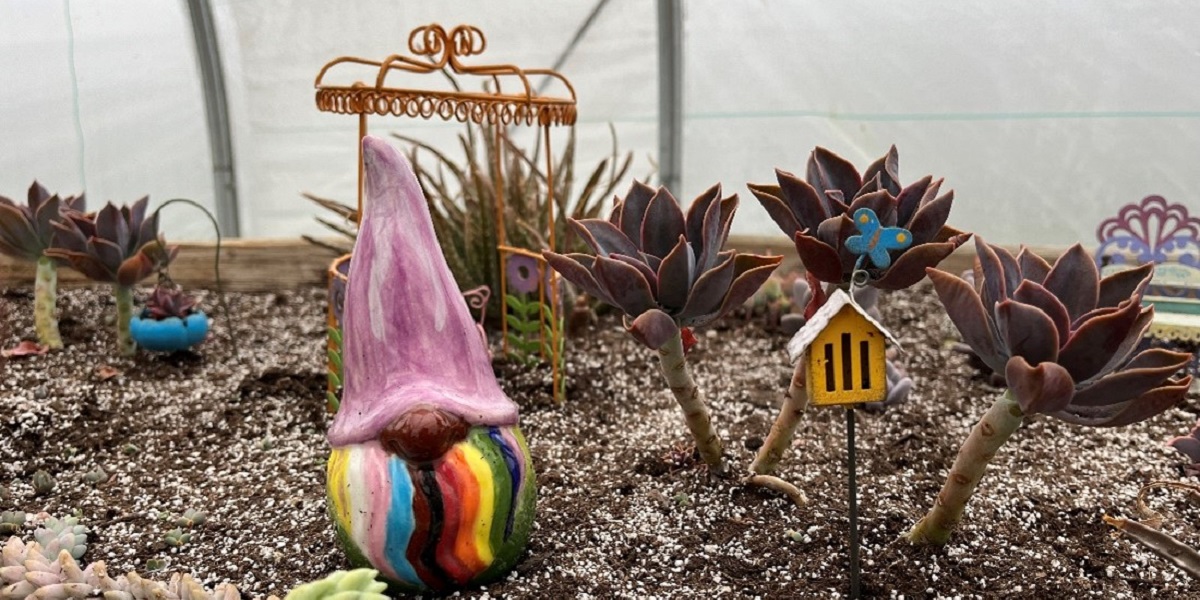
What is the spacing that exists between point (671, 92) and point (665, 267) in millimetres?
2417

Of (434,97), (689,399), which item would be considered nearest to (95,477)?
(434,97)

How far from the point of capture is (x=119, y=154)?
3232mm

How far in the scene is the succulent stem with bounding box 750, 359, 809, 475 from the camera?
1412mm

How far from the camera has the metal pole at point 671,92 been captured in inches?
134

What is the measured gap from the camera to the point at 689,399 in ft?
4.60

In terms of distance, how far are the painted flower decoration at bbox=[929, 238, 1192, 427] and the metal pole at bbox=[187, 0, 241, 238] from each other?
3.12 metres

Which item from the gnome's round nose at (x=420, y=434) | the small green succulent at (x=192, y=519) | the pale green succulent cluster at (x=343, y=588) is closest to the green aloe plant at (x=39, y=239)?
the small green succulent at (x=192, y=519)

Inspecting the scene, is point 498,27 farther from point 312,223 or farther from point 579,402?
point 579,402

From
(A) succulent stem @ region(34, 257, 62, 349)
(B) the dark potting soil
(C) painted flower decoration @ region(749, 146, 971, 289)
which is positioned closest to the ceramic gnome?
(B) the dark potting soil

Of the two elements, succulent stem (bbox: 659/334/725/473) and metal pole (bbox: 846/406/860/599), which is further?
succulent stem (bbox: 659/334/725/473)

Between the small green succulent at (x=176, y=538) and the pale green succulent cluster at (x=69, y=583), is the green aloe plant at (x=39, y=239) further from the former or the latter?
the pale green succulent cluster at (x=69, y=583)

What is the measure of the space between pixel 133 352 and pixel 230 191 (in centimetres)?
151

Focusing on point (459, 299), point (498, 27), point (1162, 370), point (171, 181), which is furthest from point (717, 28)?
point (1162, 370)

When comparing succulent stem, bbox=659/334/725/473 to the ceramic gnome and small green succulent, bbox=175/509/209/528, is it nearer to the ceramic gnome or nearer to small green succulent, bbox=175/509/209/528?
the ceramic gnome
